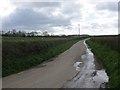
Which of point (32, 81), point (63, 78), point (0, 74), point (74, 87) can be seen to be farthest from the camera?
point (0, 74)

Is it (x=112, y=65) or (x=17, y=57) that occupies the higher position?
(x=17, y=57)

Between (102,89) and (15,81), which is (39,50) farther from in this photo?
(102,89)

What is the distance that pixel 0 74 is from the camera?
21531mm

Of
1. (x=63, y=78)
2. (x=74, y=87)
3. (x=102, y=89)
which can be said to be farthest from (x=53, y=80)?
(x=102, y=89)

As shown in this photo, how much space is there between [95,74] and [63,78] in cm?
298

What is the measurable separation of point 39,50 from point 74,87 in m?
20.4

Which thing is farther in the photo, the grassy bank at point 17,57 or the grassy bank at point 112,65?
the grassy bank at point 17,57

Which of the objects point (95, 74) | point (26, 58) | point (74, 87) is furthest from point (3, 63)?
point (74, 87)

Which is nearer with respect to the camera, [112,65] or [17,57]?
[112,65]

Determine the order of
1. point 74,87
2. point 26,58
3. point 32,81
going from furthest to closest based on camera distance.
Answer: point 26,58, point 32,81, point 74,87

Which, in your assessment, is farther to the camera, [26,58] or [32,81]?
[26,58]

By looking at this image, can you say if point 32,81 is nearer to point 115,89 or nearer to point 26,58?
point 115,89

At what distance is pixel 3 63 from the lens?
23547mm

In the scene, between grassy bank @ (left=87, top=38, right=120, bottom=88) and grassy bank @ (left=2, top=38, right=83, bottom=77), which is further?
grassy bank @ (left=2, top=38, right=83, bottom=77)
